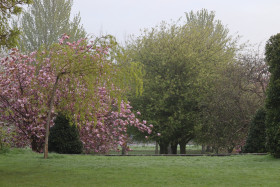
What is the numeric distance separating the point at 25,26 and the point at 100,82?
81.8 ft

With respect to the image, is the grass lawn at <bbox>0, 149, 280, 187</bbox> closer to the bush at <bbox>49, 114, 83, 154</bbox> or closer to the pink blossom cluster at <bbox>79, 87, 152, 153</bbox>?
the bush at <bbox>49, 114, 83, 154</bbox>

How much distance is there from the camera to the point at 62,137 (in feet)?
53.4

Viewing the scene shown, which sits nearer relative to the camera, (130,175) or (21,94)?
(130,175)

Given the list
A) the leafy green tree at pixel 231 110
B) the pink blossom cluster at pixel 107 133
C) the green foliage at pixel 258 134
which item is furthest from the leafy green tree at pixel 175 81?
the green foliage at pixel 258 134

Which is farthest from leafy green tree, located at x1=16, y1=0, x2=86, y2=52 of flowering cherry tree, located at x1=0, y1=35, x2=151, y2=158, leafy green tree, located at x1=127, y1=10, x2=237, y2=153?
flowering cherry tree, located at x1=0, y1=35, x2=151, y2=158

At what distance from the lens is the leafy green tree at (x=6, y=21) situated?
9.62 metres

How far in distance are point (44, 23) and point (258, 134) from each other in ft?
81.7

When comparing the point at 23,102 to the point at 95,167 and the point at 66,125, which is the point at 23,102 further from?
the point at 95,167

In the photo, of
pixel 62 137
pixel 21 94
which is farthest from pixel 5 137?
pixel 62 137

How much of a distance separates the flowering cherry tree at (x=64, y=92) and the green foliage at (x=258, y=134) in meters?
5.81

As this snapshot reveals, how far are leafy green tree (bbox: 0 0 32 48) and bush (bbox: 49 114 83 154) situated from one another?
703 cm

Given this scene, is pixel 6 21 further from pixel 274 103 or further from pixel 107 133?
pixel 107 133

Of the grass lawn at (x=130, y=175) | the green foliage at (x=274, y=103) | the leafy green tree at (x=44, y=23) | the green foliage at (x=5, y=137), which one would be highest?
the leafy green tree at (x=44, y=23)

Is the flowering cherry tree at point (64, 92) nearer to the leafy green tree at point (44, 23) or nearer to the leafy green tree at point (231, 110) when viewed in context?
the leafy green tree at point (231, 110)
